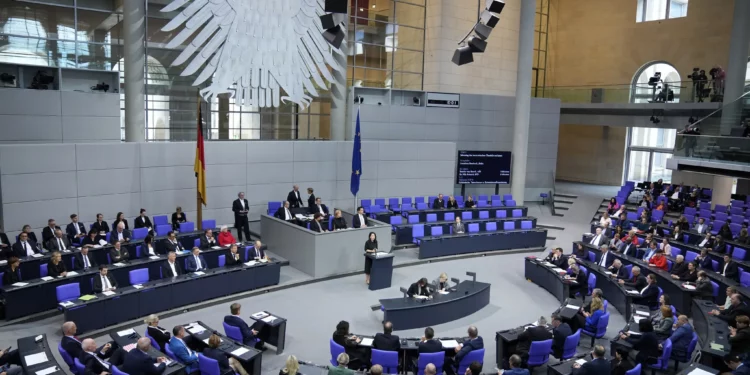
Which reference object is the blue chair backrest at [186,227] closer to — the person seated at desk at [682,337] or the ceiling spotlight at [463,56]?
the ceiling spotlight at [463,56]

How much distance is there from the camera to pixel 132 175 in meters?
15.5

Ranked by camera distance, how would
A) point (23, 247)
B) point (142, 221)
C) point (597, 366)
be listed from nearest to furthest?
1. point (597, 366)
2. point (23, 247)
3. point (142, 221)

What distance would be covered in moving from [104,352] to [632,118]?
24287 millimetres

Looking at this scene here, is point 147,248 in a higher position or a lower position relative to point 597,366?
higher

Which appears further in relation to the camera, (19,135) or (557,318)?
(19,135)

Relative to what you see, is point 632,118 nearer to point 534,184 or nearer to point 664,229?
point 534,184

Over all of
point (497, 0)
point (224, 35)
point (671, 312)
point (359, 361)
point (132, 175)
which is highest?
point (497, 0)

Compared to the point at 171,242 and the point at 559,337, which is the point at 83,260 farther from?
the point at 559,337

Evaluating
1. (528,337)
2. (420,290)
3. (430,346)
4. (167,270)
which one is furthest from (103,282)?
(528,337)

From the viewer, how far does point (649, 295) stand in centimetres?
1130

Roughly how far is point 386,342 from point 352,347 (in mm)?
526

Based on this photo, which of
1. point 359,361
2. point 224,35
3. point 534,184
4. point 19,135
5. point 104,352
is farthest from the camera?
point 534,184

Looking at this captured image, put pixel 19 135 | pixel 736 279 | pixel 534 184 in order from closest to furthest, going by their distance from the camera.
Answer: pixel 736 279
pixel 19 135
pixel 534 184

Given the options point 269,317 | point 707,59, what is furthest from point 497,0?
point 707,59
